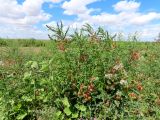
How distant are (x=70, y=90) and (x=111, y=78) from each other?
0.63 m

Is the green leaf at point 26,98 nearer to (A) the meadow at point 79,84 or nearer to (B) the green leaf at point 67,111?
(A) the meadow at point 79,84

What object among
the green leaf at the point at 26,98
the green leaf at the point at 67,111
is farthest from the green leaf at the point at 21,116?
the green leaf at the point at 67,111

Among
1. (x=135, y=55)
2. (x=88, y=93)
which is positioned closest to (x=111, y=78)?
(x=88, y=93)

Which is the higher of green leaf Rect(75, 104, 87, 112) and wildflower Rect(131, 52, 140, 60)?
wildflower Rect(131, 52, 140, 60)

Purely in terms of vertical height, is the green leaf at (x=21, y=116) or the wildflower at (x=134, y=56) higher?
the wildflower at (x=134, y=56)

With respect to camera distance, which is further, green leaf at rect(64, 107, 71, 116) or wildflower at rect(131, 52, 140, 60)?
wildflower at rect(131, 52, 140, 60)

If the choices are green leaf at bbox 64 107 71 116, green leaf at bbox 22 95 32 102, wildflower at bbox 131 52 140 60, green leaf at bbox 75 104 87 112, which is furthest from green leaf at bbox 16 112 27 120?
wildflower at bbox 131 52 140 60

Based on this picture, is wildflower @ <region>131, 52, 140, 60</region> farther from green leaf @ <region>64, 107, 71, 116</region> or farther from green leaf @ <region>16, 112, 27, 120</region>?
green leaf @ <region>16, 112, 27, 120</region>

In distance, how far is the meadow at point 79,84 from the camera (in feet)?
17.2

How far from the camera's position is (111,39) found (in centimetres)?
562

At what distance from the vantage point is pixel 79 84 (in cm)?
522

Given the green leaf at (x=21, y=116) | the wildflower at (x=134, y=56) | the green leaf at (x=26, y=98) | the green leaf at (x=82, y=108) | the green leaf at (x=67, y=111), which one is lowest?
the green leaf at (x=21, y=116)

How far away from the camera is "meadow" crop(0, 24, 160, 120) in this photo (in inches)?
207

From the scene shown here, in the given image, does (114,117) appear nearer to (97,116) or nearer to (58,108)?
(97,116)
